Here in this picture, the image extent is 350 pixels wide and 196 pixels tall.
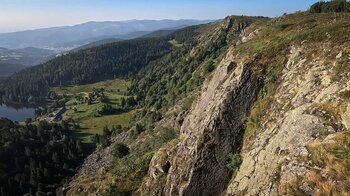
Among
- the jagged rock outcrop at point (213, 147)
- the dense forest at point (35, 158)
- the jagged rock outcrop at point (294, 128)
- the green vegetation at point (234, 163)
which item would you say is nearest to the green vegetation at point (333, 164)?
the jagged rock outcrop at point (294, 128)

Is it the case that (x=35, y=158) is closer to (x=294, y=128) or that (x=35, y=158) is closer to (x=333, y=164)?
(x=294, y=128)

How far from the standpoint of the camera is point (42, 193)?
101188 millimetres

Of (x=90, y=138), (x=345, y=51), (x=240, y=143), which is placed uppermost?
(x=345, y=51)

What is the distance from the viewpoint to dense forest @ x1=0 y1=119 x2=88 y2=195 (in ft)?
374

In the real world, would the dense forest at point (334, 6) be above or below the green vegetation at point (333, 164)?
above

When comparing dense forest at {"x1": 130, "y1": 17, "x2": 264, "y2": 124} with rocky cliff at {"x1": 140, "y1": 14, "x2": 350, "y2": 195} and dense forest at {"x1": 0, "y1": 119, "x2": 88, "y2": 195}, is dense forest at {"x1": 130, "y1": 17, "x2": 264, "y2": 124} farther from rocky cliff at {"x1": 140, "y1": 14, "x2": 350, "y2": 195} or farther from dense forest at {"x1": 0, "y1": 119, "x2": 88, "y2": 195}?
rocky cliff at {"x1": 140, "y1": 14, "x2": 350, "y2": 195}

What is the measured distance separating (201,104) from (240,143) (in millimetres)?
17247

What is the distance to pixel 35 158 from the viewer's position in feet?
459

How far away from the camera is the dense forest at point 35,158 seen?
374ft

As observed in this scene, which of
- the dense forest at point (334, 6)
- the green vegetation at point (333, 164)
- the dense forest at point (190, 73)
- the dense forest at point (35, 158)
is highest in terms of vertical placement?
the dense forest at point (334, 6)

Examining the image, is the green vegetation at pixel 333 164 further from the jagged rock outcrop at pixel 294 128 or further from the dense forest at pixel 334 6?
the dense forest at pixel 334 6

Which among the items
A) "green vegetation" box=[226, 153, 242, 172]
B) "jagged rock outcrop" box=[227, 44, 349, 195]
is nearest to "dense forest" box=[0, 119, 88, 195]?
"green vegetation" box=[226, 153, 242, 172]

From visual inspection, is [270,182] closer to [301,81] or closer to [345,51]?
[301,81]

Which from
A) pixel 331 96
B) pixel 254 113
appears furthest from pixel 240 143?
pixel 331 96
